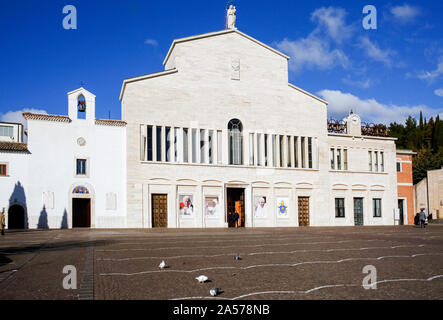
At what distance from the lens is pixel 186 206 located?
121ft

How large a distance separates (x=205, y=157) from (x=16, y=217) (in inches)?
612

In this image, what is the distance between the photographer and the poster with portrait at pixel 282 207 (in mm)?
40500

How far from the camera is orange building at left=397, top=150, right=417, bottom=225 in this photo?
159 ft

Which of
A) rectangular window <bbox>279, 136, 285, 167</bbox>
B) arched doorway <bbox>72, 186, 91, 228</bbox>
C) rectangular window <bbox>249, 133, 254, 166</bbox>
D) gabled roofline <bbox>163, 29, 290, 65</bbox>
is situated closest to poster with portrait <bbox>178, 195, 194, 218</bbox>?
rectangular window <bbox>249, 133, 254, 166</bbox>

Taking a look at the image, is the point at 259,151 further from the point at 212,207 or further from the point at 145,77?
the point at 145,77

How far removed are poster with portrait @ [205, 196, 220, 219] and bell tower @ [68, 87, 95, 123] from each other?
11609mm

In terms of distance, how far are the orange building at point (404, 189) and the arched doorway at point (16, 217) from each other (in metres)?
37.3

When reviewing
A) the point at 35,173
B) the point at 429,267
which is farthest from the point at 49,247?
the point at 35,173

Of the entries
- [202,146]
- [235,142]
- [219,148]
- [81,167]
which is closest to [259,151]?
[235,142]

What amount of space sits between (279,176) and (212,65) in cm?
1175

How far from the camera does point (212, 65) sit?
130ft

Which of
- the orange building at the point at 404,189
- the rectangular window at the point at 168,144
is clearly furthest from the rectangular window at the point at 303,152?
the rectangular window at the point at 168,144

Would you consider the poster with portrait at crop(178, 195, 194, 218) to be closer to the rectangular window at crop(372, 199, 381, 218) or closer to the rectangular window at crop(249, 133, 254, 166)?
the rectangular window at crop(249, 133, 254, 166)
